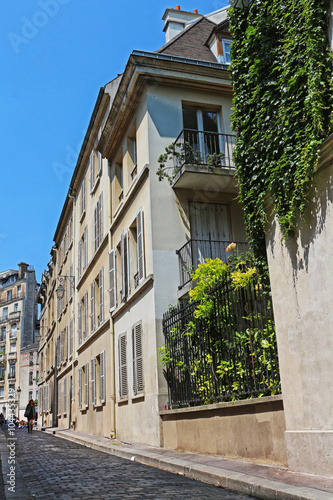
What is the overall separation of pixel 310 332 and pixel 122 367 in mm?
8809

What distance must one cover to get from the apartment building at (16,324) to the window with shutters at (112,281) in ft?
193

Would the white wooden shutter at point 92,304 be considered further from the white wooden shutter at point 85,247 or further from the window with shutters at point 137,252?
the window with shutters at point 137,252

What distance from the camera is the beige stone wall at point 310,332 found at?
5500mm

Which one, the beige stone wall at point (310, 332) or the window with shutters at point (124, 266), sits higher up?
the window with shutters at point (124, 266)

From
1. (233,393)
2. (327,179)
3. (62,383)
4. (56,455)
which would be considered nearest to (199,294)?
(233,393)

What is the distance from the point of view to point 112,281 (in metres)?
15.6

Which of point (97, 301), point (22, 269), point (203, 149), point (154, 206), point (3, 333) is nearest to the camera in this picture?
point (154, 206)

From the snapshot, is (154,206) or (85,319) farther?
(85,319)

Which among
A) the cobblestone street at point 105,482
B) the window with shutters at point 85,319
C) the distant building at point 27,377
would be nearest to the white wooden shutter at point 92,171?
the window with shutters at point 85,319

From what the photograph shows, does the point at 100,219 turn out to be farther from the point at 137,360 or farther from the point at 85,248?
the point at 137,360

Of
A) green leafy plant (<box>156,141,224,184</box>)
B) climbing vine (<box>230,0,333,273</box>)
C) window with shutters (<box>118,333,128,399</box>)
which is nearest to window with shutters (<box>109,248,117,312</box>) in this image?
window with shutters (<box>118,333,128,399</box>)

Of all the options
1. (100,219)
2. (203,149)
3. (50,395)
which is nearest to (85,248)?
(100,219)

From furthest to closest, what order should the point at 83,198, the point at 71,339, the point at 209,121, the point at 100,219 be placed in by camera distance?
the point at 71,339
the point at 83,198
the point at 100,219
the point at 209,121

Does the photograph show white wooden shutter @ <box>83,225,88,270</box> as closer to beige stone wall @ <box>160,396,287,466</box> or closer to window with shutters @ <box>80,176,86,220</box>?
window with shutters @ <box>80,176,86,220</box>
